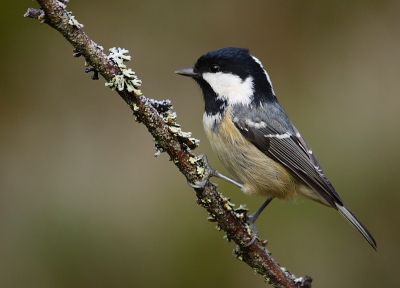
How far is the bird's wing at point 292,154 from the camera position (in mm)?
2488

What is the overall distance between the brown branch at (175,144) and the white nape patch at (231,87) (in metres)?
0.80

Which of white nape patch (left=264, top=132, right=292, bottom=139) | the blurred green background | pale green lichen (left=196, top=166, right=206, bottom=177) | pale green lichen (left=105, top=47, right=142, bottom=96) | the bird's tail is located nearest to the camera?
pale green lichen (left=105, top=47, right=142, bottom=96)

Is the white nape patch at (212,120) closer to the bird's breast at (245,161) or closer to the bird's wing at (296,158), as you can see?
the bird's breast at (245,161)

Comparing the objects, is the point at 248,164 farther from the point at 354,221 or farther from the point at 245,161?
the point at 354,221

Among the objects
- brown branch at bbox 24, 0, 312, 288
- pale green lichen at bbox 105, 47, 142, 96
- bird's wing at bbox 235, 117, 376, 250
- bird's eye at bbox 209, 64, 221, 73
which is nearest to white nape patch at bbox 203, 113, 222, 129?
bird's wing at bbox 235, 117, 376, 250

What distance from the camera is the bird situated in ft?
8.18

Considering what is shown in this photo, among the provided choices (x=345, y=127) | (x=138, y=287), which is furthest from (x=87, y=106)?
(x=345, y=127)

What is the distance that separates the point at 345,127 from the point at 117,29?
2.00 metres

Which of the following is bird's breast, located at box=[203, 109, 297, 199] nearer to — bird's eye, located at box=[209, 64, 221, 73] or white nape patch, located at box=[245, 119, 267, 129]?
white nape patch, located at box=[245, 119, 267, 129]

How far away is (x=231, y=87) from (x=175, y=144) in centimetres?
100

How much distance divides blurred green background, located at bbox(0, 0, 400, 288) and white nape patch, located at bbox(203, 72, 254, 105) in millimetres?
838

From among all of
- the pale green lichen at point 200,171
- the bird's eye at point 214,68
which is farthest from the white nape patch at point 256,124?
the pale green lichen at point 200,171

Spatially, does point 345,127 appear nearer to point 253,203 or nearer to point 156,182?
point 253,203

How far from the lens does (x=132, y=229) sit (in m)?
3.35
